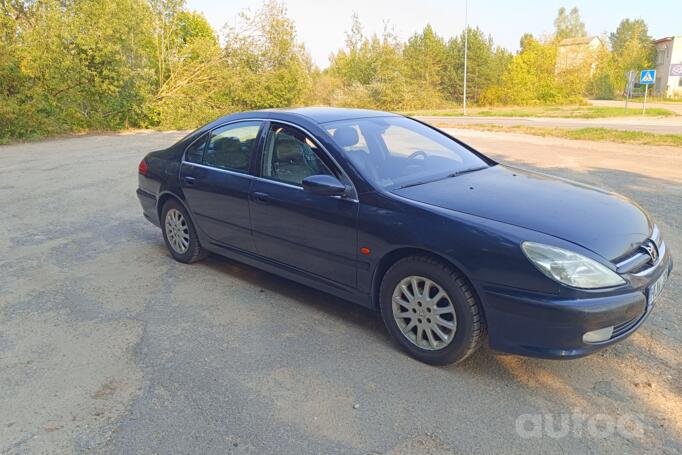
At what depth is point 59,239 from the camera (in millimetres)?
6434

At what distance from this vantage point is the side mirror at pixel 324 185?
3568mm

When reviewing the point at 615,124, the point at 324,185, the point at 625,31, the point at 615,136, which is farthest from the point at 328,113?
the point at 625,31

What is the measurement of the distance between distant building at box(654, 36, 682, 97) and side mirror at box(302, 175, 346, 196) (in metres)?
68.8

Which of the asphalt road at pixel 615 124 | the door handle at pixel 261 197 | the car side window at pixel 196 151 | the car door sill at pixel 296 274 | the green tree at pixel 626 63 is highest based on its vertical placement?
the green tree at pixel 626 63

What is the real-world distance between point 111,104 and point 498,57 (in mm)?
40518

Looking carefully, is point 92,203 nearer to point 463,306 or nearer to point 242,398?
point 242,398

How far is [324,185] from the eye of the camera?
3.58 metres

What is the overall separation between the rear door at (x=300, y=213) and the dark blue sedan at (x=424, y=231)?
0.04 feet

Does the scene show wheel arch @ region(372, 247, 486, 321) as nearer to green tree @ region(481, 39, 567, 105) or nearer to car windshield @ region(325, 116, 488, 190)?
car windshield @ region(325, 116, 488, 190)

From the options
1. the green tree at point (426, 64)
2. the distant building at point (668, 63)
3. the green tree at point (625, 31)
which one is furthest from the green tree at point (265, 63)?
the green tree at point (625, 31)

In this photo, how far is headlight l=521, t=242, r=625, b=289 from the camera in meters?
2.79

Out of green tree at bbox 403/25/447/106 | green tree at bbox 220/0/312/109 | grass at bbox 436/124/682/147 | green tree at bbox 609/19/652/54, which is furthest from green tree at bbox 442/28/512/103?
green tree at bbox 609/19/652/54

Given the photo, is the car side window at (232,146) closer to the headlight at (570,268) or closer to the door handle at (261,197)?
the door handle at (261,197)

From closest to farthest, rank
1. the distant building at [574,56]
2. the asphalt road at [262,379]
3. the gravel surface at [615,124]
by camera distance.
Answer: the asphalt road at [262,379]
the gravel surface at [615,124]
the distant building at [574,56]
